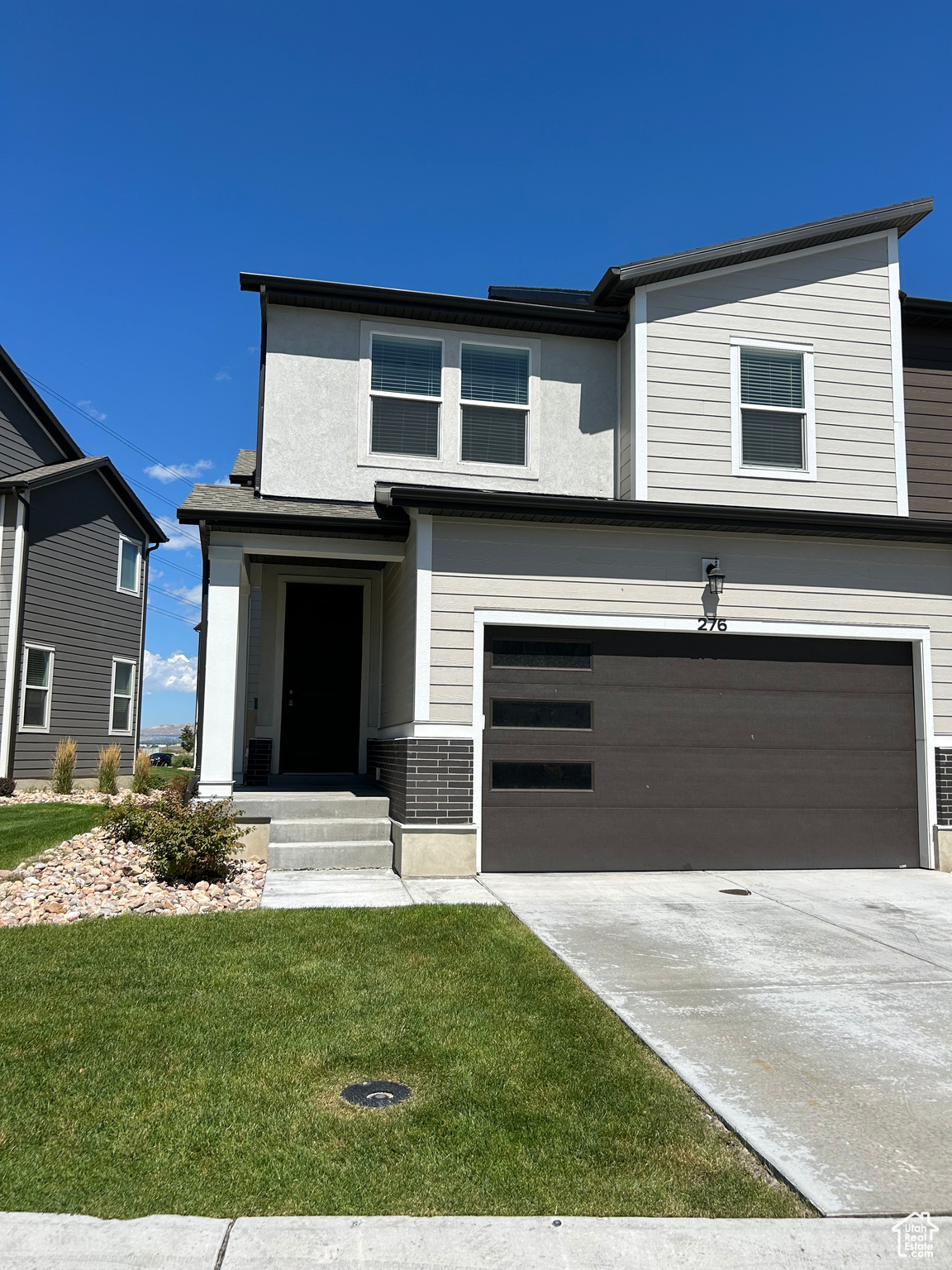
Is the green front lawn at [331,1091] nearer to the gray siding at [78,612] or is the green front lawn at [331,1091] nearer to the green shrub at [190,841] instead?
the green shrub at [190,841]

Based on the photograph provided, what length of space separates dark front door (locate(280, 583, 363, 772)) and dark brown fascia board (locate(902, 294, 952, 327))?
7.75m

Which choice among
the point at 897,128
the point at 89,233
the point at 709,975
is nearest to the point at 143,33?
the point at 89,233

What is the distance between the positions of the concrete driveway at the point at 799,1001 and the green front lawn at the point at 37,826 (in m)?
4.75

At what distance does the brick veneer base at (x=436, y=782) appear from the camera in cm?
822

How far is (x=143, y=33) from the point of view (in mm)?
12344

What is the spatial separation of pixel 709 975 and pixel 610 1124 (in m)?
2.05

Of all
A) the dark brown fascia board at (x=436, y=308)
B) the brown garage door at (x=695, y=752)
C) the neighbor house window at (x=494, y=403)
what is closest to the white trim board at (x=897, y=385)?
the brown garage door at (x=695, y=752)

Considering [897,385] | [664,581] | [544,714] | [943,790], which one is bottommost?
[943,790]

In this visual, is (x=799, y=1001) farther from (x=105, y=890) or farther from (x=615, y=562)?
(x=105, y=890)

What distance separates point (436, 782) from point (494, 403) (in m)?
4.69

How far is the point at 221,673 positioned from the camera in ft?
29.4

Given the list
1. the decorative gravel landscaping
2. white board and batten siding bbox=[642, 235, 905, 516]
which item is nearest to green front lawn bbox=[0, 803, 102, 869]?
the decorative gravel landscaping

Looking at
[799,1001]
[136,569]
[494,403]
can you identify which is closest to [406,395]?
[494,403]

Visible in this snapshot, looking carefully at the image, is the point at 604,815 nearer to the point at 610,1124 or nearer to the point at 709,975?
the point at 709,975
